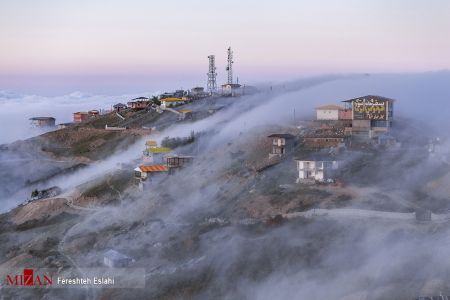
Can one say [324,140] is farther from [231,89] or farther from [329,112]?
[231,89]

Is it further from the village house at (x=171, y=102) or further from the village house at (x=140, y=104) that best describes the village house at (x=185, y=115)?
the village house at (x=140, y=104)

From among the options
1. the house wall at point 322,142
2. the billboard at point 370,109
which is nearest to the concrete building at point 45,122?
the billboard at point 370,109

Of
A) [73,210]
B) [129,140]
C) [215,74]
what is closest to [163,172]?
[73,210]

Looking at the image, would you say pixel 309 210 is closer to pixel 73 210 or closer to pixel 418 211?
pixel 418 211

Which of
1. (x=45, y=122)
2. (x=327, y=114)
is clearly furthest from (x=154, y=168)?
(x=45, y=122)

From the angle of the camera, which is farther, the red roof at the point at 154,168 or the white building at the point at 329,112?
the white building at the point at 329,112
